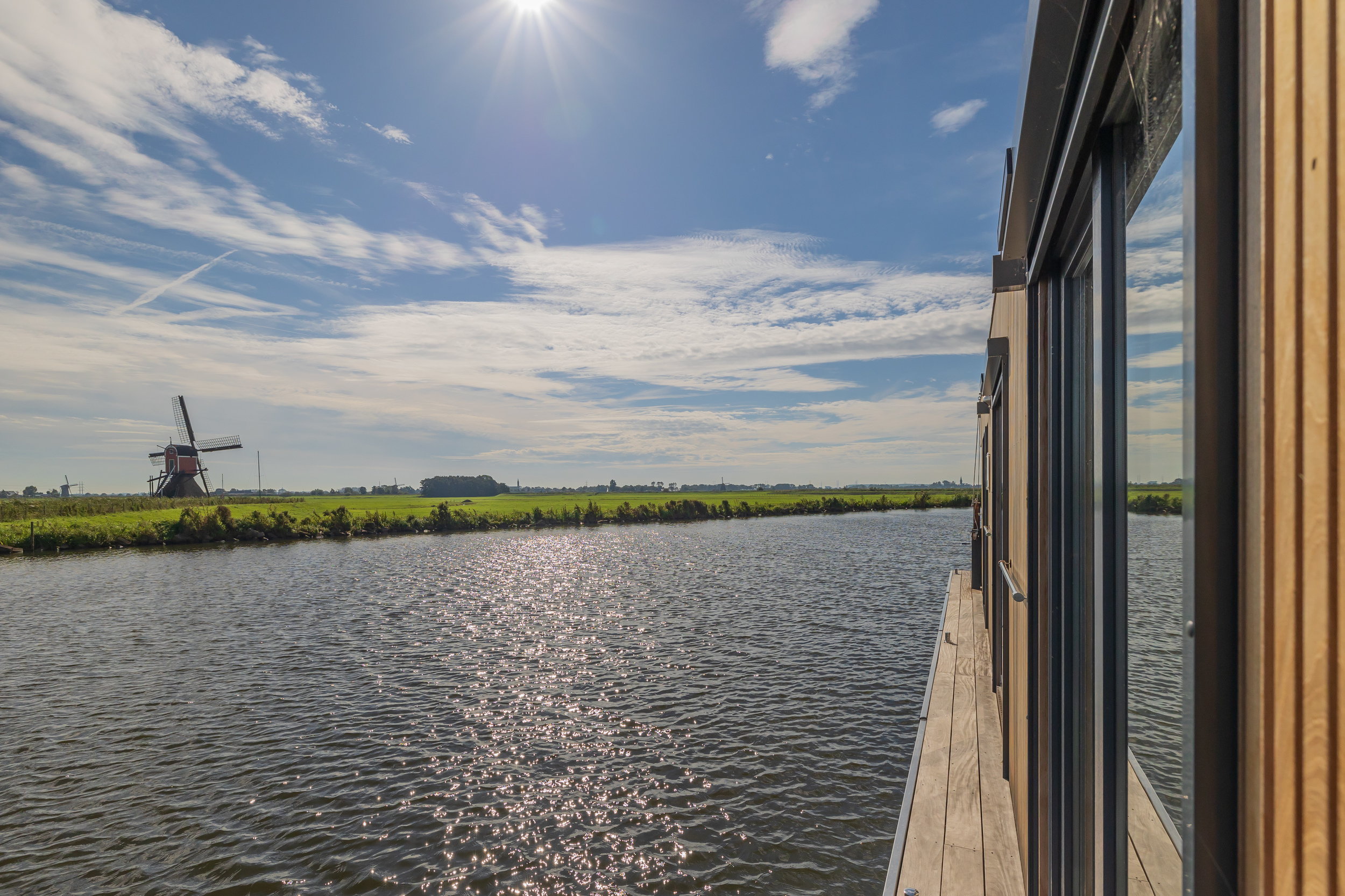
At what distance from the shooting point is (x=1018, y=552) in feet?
11.9

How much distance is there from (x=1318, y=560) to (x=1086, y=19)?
1469 millimetres

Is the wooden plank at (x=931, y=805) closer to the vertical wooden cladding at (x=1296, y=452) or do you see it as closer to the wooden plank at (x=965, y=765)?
the wooden plank at (x=965, y=765)

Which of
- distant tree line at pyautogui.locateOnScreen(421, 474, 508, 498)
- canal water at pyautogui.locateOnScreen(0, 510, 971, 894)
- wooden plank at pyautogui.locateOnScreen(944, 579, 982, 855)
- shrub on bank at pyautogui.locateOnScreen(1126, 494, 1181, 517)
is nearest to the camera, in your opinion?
shrub on bank at pyautogui.locateOnScreen(1126, 494, 1181, 517)

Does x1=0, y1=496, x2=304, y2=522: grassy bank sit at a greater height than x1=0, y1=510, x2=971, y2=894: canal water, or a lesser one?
greater

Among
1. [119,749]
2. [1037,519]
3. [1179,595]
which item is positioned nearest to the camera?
[1179,595]

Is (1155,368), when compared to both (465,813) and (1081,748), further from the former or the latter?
(465,813)

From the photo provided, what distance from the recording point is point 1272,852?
0.65 metres

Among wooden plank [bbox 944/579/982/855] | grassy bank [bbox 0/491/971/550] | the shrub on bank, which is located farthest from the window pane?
grassy bank [bbox 0/491/971/550]

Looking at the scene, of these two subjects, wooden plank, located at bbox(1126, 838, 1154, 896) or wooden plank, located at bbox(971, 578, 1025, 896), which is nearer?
wooden plank, located at bbox(1126, 838, 1154, 896)

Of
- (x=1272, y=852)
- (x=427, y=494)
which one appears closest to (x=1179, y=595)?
(x=1272, y=852)

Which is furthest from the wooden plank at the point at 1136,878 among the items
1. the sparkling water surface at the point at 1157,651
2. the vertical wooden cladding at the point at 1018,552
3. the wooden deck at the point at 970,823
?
the vertical wooden cladding at the point at 1018,552

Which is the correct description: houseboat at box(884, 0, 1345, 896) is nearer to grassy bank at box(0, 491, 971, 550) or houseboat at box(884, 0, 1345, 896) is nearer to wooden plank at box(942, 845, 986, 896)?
wooden plank at box(942, 845, 986, 896)

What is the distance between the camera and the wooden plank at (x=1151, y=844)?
119cm

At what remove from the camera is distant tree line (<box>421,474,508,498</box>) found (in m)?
91.6
